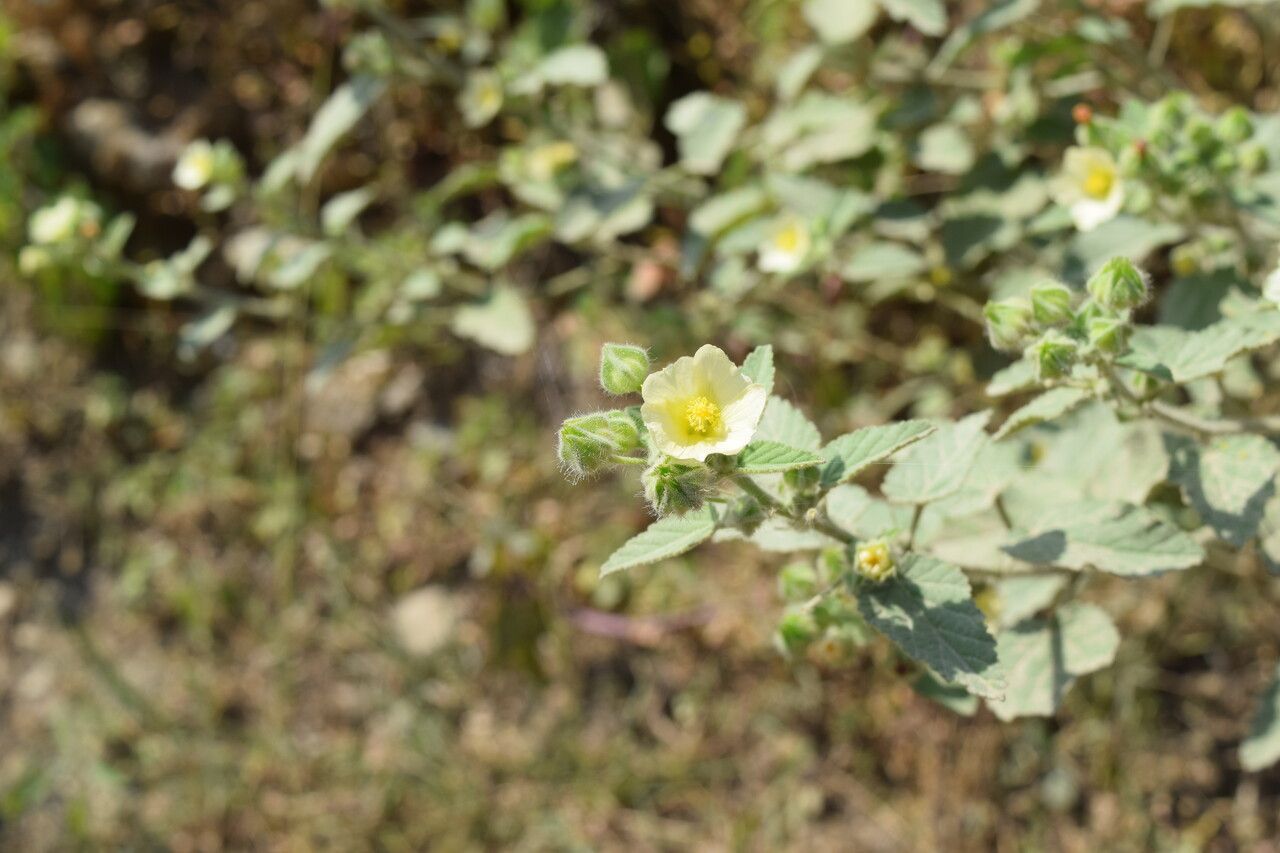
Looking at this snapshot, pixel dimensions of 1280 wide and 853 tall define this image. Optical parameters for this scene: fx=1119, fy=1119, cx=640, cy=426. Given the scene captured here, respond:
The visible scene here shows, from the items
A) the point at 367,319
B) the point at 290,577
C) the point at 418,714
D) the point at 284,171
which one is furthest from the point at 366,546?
the point at 284,171

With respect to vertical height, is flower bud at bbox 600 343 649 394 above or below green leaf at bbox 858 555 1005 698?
above

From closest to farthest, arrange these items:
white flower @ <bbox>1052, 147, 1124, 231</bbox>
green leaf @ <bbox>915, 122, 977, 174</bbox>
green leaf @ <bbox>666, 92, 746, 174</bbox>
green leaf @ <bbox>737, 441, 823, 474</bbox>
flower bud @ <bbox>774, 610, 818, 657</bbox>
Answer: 1. green leaf @ <bbox>737, 441, 823, 474</bbox>
2. flower bud @ <bbox>774, 610, 818, 657</bbox>
3. white flower @ <bbox>1052, 147, 1124, 231</bbox>
4. green leaf @ <bbox>915, 122, 977, 174</bbox>
5. green leaf @ <bbox>666, 92, 746, 174</bbox>

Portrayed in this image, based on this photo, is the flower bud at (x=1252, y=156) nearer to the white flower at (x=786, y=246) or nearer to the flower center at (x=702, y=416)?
the white flower at (x=786, y=246)

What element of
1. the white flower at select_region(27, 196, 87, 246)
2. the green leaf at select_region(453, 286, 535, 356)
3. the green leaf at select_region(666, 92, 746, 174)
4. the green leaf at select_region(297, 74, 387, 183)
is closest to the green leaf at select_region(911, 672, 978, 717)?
the green leaf at select_region(453, 286, 535, 356)

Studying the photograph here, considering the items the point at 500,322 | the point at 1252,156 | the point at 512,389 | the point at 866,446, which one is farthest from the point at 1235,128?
the point at 512,389

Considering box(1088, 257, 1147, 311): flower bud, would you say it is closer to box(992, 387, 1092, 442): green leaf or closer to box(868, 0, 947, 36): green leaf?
box(992, 387, 1092, 442): green leaf

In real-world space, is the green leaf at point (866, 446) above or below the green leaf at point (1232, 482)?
above

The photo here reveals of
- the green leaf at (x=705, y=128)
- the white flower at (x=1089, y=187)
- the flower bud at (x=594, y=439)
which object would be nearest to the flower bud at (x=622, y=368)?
the flower bud at (x=594, y=439)

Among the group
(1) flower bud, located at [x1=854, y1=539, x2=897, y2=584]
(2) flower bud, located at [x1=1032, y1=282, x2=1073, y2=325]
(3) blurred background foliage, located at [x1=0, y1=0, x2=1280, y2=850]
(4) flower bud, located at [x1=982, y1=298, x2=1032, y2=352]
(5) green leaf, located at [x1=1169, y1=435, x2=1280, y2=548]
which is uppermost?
(2) flower bud, located at [x1=1032, y1=282, x2=1073, y2=325]
